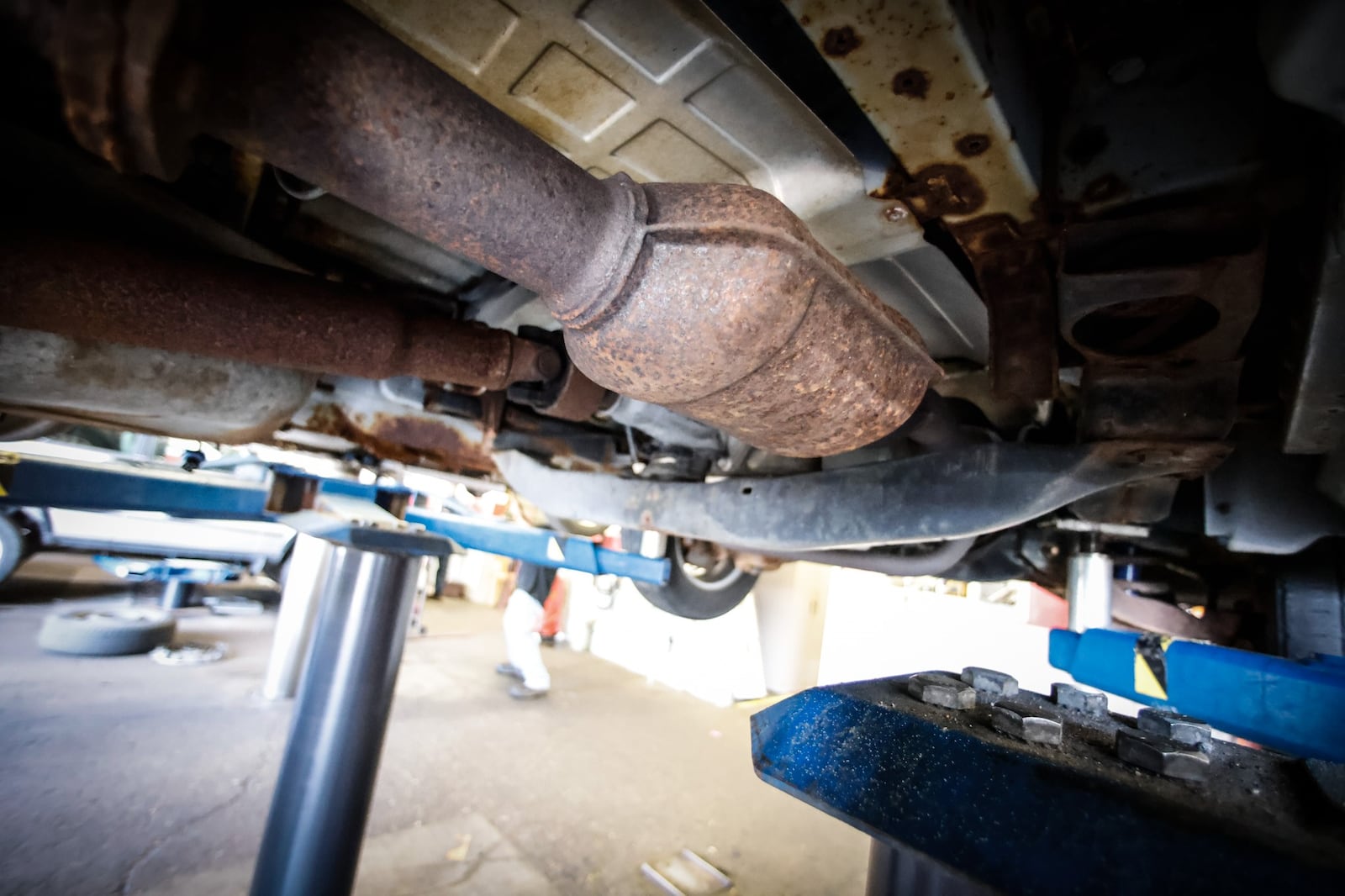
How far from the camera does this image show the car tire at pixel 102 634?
280 cm

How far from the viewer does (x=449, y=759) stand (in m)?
2.25

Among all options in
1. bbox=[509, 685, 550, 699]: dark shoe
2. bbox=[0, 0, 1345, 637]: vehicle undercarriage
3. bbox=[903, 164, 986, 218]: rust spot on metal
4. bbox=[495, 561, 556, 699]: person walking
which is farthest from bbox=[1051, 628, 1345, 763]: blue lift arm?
bbox=[495, 561, 556, 699]: person walking

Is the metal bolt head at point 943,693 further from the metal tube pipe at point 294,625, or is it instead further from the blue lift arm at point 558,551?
the metal tube pipe at point 294,625

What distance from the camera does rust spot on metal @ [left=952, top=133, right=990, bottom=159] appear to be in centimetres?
54

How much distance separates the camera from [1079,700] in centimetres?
62

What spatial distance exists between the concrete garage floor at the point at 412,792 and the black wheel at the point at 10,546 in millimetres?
386

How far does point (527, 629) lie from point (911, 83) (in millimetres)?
3384

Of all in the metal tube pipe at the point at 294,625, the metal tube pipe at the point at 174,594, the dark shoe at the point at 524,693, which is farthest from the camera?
the metal tube pipe at the point at 174,594

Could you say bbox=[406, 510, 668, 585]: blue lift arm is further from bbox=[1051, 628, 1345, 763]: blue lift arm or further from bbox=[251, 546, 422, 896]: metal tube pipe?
bbox=[1051, 628, 1345, 763]: blue lift arm

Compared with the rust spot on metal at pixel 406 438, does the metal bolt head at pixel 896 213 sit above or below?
above

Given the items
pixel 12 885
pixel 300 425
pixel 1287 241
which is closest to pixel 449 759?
pixel 12 885

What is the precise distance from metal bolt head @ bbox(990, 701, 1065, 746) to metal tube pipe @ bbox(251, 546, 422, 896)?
3.76 ft

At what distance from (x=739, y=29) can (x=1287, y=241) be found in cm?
68

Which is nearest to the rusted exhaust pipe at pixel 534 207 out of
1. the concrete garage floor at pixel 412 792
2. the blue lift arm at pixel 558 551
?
the blue lift arm at pixel 558 551
